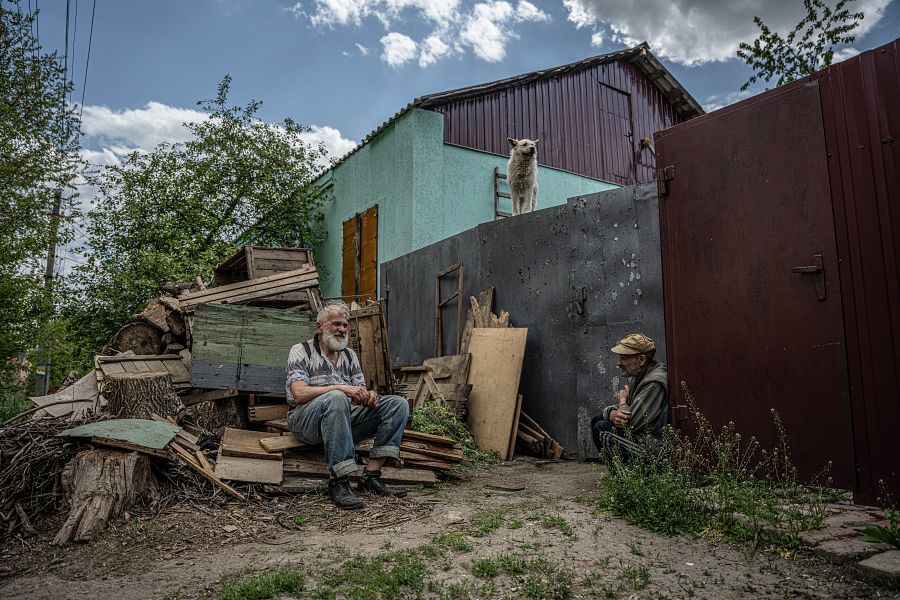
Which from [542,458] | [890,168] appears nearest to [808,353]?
[890,168]

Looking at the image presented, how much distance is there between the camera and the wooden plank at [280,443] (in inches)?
189

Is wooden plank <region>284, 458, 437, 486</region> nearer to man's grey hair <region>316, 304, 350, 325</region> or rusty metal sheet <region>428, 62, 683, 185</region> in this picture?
man's grey hair <region>316, 304, 350, 325</region>

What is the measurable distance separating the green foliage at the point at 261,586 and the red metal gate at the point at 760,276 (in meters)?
3.20

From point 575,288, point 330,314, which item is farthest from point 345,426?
point 575,288

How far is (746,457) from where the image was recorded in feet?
13.5

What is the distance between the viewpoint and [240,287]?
24.7 ft

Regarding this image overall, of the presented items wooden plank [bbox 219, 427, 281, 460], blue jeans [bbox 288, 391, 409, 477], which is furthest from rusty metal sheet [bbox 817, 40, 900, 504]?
wooden plank [bbox 219, 427, 281, 460]

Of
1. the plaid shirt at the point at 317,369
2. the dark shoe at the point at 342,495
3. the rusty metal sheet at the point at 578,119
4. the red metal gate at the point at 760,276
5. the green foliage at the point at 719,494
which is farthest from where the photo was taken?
the rusty metal sheet at the point at 578,119

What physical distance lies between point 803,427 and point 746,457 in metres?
0.48

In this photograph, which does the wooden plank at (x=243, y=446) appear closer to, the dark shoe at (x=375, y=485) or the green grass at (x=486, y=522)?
the dark shoe at (x=375, y=485)

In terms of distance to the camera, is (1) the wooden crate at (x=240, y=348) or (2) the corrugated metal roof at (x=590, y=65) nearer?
(1) the wooden crate at (x=240, y=348)

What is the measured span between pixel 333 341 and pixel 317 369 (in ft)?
0.89

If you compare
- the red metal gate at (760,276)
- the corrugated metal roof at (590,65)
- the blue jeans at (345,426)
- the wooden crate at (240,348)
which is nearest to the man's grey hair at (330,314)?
the blue jeans at (345,426)

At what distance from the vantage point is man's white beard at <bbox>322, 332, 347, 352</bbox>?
488 centimetres
